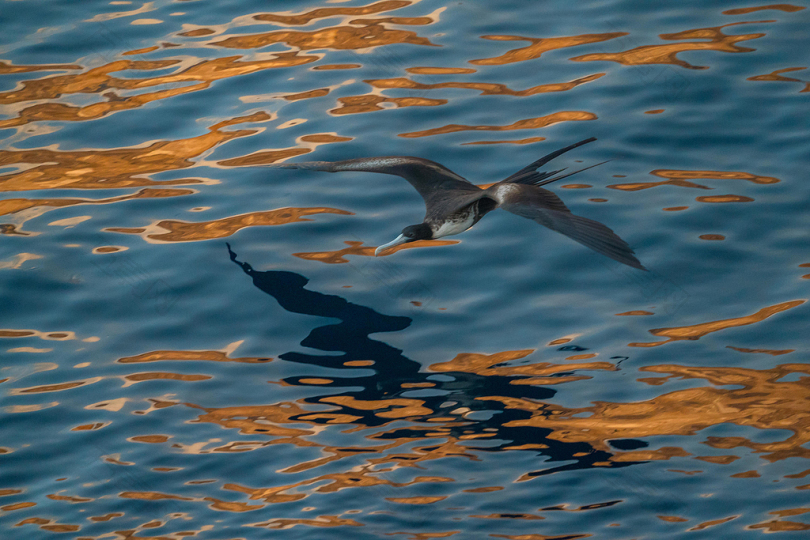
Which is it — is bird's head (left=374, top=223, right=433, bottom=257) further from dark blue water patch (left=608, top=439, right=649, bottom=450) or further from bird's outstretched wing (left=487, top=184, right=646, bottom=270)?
dark blue water patch (left=608, top=439, right=649, bottom=450)

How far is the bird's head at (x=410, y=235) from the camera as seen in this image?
291 inches

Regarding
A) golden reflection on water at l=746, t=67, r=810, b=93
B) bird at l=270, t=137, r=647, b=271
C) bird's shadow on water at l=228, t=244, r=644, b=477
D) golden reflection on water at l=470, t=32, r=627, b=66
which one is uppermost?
golden reflection on water at l=470, t=32, r=627, b=66

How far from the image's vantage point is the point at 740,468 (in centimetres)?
567

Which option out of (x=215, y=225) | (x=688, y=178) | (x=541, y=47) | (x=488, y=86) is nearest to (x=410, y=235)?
(x=215, y=225)

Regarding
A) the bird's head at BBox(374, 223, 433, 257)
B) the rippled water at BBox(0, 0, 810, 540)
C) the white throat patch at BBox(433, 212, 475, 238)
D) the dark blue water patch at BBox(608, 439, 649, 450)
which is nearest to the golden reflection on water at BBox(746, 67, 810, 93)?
the rippled water at BBox(0, 0, 810, 540)

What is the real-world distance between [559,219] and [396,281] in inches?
80.7

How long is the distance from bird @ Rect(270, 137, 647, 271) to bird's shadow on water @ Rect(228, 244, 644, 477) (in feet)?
2.32

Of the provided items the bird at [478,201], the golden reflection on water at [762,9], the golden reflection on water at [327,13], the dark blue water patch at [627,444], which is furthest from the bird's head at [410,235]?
the golden reflection on water at [762,9]

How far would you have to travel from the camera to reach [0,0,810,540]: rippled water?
5746 mm

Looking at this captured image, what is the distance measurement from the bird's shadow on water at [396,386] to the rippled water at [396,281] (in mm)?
26

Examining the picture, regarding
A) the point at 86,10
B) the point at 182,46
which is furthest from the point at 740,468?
the point at 86,10

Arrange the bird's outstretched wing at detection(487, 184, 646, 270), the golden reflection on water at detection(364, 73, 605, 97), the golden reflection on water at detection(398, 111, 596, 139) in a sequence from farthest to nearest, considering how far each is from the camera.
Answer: the golden reflection on water at detection(364, 73, 605, 97) < the golden reflection on water at detection(398, 111, 596, 139) < the bird's outstretched wing at detection(487, 184, 646, 270)

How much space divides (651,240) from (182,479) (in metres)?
4.57

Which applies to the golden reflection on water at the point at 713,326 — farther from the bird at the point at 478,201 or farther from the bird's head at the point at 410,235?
the bird's head at the point at 410,235
